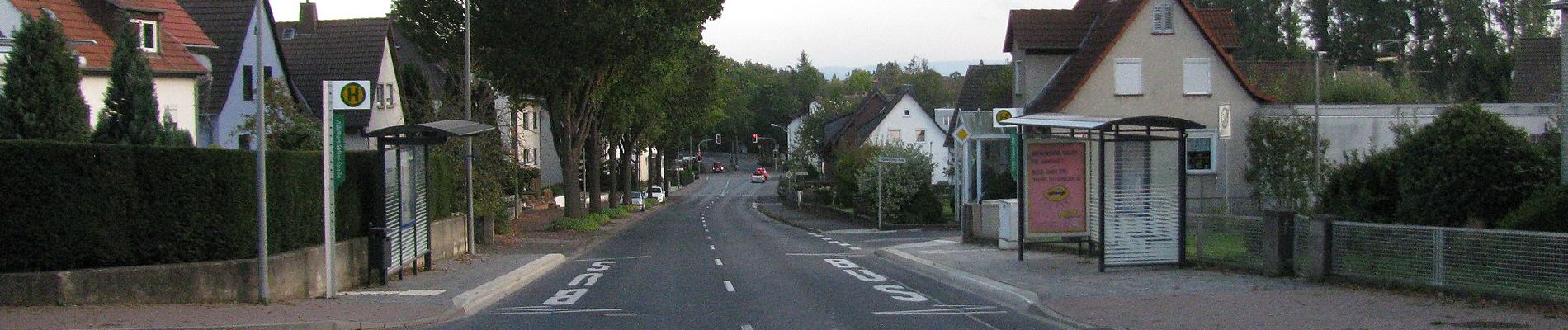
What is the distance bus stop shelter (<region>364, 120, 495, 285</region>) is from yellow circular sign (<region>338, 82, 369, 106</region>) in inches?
20.3

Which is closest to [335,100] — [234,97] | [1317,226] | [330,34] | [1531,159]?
[1317,226]

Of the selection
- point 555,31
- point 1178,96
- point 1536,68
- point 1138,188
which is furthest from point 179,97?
point 1536,68

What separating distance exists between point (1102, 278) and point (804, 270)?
257 inches

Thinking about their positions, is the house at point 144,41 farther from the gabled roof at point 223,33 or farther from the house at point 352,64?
the house at point 352,64

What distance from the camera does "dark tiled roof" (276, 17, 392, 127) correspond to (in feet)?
158

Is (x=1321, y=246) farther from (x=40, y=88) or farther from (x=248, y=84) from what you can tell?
(x=248, y=84)

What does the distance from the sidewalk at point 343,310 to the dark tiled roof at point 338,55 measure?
28.1m

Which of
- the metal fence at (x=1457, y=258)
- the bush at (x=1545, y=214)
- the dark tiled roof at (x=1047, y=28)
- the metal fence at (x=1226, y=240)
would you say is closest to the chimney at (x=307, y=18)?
the dark tiled roof at (x=1047, y=28)

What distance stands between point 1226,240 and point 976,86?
45.5m

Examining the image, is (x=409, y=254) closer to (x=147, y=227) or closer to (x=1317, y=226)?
(x=147, y=227)

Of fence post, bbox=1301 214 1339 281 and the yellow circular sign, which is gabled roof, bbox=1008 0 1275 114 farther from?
the yellow circular sign

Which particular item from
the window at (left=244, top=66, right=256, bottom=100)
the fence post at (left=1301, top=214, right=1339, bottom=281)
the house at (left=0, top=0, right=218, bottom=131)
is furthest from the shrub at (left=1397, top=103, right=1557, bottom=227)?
the window at (left=244, top=66, right=256, bottom=100)

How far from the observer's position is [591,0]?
3581 centimetres

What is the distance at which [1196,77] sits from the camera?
39062 millimetres
